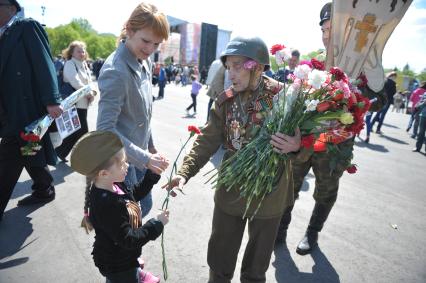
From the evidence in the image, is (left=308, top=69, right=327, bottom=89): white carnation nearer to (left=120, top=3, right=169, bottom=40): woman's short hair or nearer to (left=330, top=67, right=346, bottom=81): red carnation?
(left=330, top=67, right=346, bottom=81): red carnation

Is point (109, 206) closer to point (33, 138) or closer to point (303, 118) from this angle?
point (303, 118)

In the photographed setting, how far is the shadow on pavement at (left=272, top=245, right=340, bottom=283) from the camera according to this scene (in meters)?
2.87

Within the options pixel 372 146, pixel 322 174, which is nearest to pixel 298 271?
pixel 322 174

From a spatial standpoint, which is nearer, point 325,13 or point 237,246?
point 237,246

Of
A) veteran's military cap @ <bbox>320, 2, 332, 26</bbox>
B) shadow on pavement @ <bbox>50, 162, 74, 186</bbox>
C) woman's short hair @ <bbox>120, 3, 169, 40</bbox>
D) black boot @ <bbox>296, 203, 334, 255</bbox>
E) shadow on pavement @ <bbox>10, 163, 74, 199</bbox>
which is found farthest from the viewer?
shadow on pavement @ <bbox>50, 162, 74, 186</bbox>

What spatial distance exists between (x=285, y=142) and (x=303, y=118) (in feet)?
0.58

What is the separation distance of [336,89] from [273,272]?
190 centimetres

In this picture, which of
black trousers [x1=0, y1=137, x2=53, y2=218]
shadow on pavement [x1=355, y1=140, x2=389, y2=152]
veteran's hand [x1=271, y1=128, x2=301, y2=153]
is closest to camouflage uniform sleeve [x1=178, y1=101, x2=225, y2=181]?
veteran's hand [x1=271, y1=128, x2=301, y2=153]

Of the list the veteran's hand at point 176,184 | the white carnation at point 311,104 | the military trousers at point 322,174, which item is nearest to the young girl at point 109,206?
the veteran's hand at point 176,184

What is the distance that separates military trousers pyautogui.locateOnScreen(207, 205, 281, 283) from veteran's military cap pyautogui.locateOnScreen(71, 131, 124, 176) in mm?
884

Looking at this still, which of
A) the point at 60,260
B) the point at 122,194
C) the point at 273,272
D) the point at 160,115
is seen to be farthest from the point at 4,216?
the point at 160,115

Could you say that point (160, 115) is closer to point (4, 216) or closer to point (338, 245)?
point (4, 216)

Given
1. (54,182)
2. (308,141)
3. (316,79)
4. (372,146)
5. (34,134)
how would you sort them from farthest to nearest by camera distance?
1. (372,146)
2. (54,182)
3. (34,134)
4. (308,141)
5. (316,79)

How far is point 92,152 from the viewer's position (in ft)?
5.67
